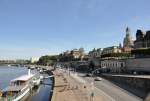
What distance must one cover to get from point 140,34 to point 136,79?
8924 cm

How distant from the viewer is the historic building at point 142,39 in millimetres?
135962

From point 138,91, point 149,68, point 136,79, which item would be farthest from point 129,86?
point 149,68

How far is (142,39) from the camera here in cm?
14175

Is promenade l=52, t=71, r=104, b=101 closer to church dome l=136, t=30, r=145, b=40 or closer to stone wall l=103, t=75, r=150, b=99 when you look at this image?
stone wall l=103, t=75, r=150, b=99

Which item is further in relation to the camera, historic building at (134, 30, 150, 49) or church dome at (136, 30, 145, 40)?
church dome at (136, 30, 145, 40)

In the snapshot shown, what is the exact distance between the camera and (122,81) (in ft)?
235

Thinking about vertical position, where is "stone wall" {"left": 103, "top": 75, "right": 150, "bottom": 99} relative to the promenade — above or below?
above

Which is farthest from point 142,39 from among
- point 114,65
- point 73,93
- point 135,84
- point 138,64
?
point 73,93

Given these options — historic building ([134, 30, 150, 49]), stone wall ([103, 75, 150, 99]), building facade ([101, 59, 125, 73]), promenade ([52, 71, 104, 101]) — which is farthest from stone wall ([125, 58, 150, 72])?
historic building ([134, 30, 150, 49])

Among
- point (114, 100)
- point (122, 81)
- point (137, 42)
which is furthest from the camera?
point (137, 42)

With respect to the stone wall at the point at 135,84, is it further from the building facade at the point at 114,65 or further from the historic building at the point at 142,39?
the historic building at the point at 142,39

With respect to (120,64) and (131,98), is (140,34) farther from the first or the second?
(131,98)

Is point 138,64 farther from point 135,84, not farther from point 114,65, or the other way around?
point 114,65

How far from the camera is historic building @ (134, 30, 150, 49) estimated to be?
13596cm
